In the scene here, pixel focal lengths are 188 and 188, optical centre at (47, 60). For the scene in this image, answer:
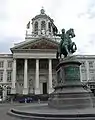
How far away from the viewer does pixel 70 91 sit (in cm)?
1339

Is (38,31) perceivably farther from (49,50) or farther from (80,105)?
(80,105)

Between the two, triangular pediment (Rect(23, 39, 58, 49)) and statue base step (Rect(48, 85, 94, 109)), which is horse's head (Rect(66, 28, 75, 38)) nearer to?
statue base step (Rect(48, 85, 94, 109))

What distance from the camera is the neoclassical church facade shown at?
5959 centimetres

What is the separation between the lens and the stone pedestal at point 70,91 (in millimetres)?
12766

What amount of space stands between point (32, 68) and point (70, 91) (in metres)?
52.1

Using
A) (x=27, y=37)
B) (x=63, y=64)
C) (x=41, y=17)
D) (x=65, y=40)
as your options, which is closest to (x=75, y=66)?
(x=63, y=64)

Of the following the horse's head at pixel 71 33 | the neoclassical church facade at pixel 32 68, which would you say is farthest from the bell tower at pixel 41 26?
the horse's head at pixel 71 33

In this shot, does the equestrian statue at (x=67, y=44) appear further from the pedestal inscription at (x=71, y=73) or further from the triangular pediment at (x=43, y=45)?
the triangular pediment at (x=43, y=45)

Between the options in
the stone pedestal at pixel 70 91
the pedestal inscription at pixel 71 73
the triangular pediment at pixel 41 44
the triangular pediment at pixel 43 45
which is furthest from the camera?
the triangular pediment at pixel 43 45

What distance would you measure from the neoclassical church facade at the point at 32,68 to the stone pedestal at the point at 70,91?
142ft

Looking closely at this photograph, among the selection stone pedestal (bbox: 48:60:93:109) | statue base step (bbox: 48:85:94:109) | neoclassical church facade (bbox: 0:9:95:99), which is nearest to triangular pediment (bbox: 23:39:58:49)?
neoclassical church facade (bbox: 0:9:95:99)

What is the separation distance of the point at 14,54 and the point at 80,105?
49587 millimetres

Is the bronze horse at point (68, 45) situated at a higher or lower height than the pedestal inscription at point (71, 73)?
higher

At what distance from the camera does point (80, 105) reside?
12.6 meters
